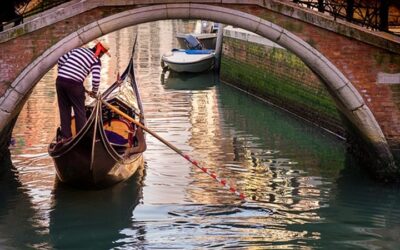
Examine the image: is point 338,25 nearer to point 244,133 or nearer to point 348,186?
point 348,186

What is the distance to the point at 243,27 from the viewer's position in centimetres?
530

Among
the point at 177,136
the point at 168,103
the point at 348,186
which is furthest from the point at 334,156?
the point at 168,103

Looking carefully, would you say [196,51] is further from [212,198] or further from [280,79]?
[212,198]

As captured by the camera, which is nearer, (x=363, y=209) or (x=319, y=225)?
(x=319, y=225)

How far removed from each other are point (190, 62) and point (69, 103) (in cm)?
753

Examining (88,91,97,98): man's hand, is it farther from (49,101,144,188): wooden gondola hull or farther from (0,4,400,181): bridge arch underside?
(0,4,400,181): bridge arch underside

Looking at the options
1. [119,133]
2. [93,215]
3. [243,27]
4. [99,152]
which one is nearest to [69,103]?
[99,152]

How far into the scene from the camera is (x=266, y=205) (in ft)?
16.8

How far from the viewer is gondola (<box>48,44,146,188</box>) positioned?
198 inches

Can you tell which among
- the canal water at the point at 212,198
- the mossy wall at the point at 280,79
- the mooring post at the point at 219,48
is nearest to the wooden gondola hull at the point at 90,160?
the canal water at the point at 212,198

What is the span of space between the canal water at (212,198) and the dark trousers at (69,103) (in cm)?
45

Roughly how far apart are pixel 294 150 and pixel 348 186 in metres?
1.38

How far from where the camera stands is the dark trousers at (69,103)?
5133 mm

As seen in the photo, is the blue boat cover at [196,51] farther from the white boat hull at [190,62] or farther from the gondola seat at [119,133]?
the gondola seat at [119,133]
